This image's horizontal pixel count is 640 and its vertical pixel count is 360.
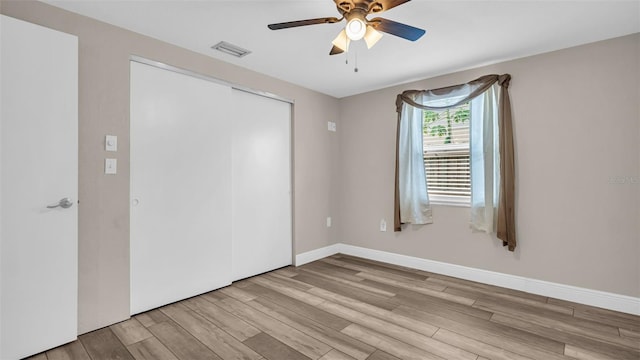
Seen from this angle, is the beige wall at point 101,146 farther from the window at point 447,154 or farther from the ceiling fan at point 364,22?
the window at point 447,154

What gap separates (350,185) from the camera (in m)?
4.57

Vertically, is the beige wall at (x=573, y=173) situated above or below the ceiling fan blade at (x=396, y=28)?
below

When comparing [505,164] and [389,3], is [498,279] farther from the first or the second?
[389,3]

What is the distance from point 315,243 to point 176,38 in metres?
2.92

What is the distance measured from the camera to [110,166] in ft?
8.00

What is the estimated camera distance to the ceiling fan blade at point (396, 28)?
73.2 inches

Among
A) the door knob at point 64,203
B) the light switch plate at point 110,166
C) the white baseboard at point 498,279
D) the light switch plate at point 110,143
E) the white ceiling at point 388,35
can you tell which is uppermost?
the white ceiling at point 388,35

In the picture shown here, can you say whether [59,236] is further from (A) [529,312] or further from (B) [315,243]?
(A) [529,312]

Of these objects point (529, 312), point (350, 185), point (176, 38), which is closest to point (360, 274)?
point (350, 185)

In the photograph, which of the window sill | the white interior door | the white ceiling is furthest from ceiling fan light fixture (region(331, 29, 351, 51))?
the window sill

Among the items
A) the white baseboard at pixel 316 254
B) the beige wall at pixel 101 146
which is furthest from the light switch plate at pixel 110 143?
the white baseboard at pixel 316 254

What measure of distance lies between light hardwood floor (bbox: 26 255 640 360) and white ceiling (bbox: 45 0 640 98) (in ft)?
7.76

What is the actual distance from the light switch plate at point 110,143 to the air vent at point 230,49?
3.90ft

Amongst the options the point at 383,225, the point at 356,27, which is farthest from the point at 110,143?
the point at 383,225
